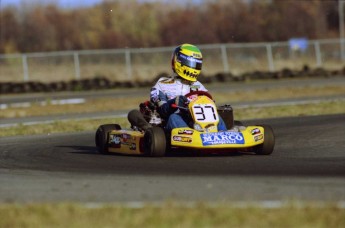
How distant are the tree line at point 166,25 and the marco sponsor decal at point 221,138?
37324 mm

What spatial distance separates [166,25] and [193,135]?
4277 cm

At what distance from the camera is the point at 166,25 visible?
170ft

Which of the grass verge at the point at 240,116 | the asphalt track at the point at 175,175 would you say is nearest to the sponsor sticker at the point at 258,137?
the asphalt track at the point at 175,175

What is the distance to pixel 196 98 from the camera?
32.9ft

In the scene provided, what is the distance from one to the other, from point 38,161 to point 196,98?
6.21ft

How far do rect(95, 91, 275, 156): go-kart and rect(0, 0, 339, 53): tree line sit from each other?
3614 cm

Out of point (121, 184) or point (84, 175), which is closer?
point (121, 184)

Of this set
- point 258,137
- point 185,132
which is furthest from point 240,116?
point 185,132

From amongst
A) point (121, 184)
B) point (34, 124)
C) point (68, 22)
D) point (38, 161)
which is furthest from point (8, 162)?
point (68, 22)

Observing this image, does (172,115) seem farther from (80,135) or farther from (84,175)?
(80,135)

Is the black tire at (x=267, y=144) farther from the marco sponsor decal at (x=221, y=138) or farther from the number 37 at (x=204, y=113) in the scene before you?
the number 37 at (x=204, y=113)

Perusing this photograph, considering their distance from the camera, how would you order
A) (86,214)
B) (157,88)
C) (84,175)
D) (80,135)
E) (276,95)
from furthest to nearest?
(276,95)
(80,135)
(157,88)
(84,175)
(86,214)

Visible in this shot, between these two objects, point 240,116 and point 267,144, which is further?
point 240,116

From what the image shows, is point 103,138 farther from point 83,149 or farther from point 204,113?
point 204,113
